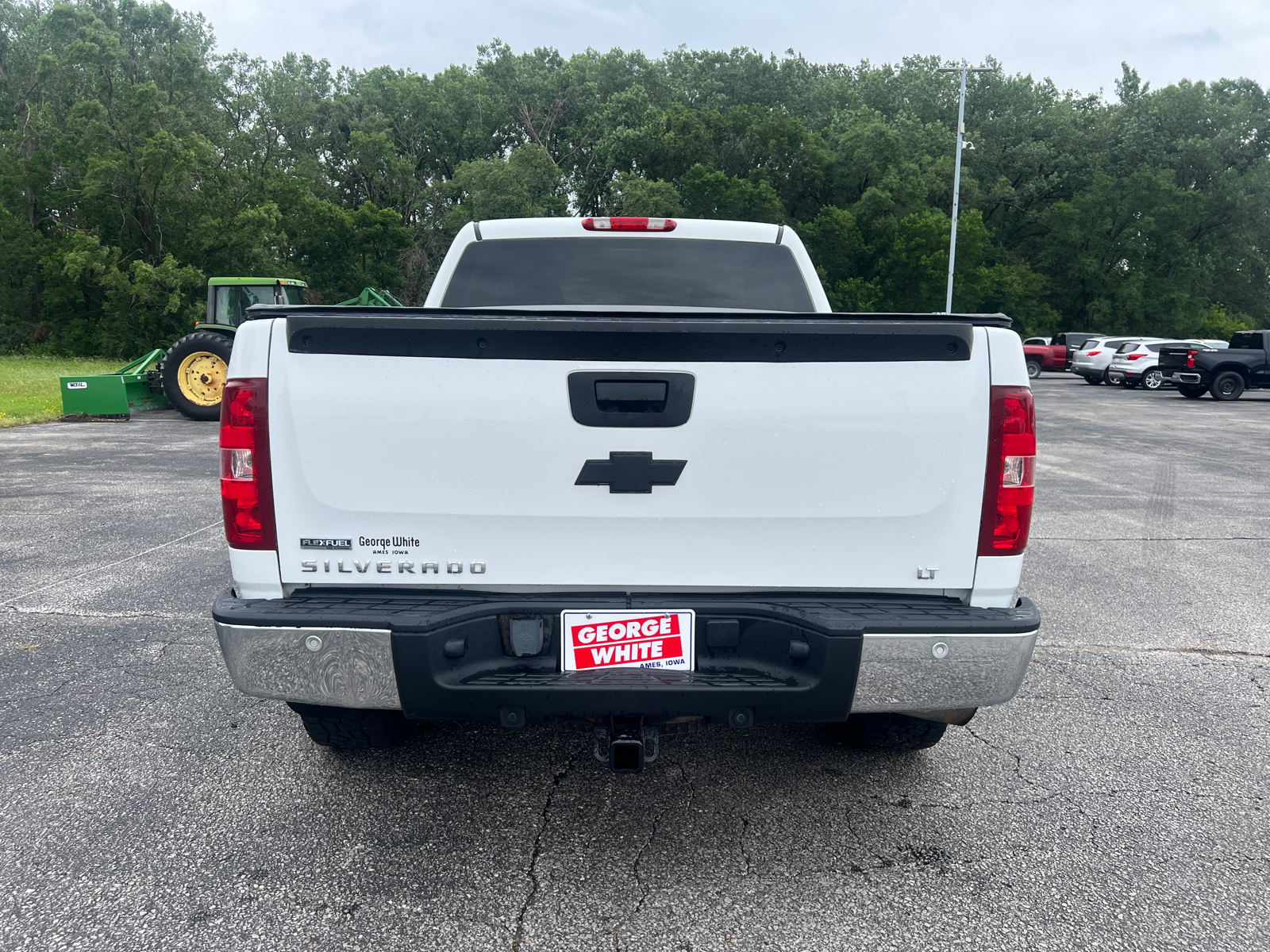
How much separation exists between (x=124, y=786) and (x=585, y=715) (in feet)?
6.18

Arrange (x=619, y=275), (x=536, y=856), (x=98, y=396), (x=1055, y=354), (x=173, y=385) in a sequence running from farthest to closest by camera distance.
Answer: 1. (x=1055, y=354)
2. (x=98, y=396)
3. (x=173, y=385)
4. (x=619, y=275)
5. (x=536, y=856)

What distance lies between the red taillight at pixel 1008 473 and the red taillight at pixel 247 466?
2.00 m

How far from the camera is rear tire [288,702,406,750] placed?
3.23 m

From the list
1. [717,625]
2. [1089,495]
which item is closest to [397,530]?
[717,625]

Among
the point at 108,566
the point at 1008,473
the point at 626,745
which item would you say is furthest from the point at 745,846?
the point at 108,566

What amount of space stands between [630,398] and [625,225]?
198 centimetres

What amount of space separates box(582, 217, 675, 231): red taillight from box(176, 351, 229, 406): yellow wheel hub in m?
13.5

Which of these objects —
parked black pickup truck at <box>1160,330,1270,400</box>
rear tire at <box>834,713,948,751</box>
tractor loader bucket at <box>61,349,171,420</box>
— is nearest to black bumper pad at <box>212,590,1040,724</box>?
rear tire at <box>834,713,948,751</box>

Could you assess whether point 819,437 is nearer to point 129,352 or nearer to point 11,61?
point 129,352

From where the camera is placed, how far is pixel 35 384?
2375cm

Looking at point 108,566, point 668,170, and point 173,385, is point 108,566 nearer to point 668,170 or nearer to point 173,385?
point 173,385

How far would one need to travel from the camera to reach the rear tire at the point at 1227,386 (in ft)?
79.2

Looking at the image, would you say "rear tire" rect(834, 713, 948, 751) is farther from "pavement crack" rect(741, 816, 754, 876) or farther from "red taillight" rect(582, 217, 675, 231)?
"red taillight" rect(582, 217, 675, 231)

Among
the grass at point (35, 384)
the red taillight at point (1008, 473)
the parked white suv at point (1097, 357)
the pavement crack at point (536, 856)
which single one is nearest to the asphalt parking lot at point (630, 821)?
the pavement crack at point (536, 856)
